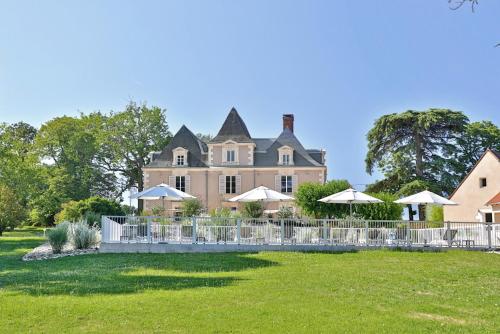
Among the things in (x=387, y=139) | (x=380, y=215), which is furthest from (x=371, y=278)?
(x=387, y=139)

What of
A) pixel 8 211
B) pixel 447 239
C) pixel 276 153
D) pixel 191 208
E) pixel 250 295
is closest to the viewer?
pixel 250 295

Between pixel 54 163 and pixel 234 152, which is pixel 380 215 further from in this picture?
pixel 54 163

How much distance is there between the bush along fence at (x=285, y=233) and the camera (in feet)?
61.1

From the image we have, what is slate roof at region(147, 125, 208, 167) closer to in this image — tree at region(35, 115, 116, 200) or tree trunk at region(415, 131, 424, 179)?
tree at region(35, 115, 116, 200)

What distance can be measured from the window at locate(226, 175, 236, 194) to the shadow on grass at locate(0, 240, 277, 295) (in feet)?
75.4

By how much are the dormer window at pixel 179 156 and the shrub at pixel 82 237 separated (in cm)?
2200

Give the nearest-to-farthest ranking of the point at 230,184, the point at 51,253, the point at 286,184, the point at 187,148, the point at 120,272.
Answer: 1. the point at 120,272
2. the point at 51,253
3. the point at 286,184
4. the point at 230,184
5. the point at 187,148

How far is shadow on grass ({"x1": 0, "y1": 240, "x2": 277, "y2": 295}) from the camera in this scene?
10664 millimetres

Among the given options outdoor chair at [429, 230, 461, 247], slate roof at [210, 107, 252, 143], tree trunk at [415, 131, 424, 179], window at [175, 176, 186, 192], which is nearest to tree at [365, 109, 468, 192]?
tree trunk at [415, 131, 424, 179]

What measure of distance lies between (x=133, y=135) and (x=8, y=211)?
65.8ft

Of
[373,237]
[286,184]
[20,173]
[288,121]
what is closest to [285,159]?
[286,184]

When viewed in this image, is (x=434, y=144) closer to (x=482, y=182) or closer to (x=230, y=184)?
(x=482, y=182)

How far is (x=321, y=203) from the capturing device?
30.7m

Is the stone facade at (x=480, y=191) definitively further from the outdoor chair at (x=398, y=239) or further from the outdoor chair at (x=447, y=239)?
the outdoor chair at (x=398, y=239)
